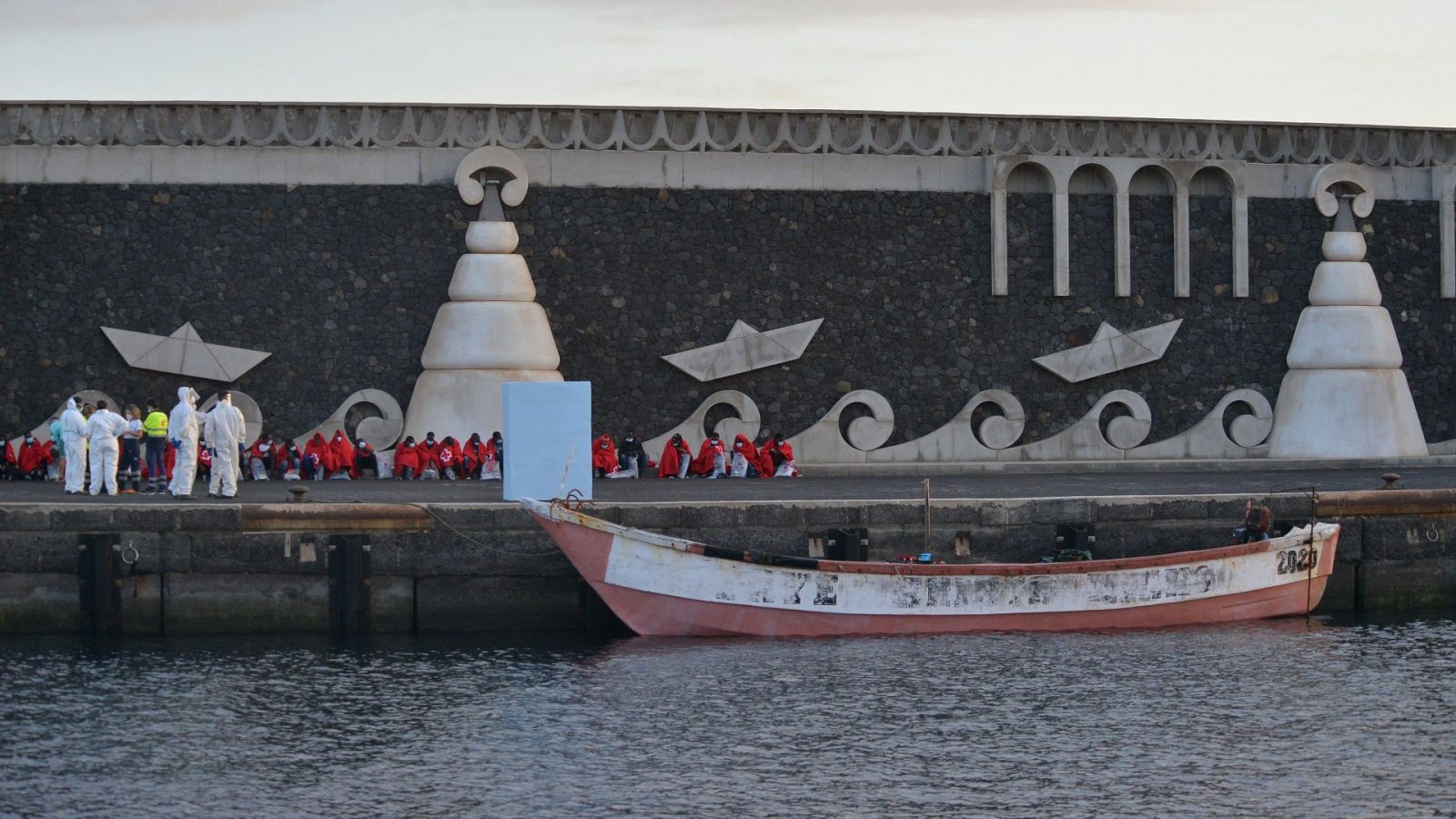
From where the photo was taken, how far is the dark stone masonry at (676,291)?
96.9ft

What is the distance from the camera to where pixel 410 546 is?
2236cm

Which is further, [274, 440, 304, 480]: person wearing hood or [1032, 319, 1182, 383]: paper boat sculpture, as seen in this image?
[1032, 319, 1182, 383]: paper boat sculpture

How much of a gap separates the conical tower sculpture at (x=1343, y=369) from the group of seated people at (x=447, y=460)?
38.7ft

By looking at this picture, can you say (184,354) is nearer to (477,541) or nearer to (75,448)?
(75,448)

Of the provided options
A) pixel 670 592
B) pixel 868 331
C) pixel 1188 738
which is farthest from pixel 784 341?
pixel 1188 738

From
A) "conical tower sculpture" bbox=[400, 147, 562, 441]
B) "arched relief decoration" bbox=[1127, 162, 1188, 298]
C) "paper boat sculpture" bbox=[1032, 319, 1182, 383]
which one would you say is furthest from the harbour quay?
"arched relief decoration" bbox=[1127, 162, 1188, 298]

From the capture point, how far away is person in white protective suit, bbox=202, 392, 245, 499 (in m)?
24.2

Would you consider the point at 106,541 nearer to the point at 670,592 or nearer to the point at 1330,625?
the point at 670,592

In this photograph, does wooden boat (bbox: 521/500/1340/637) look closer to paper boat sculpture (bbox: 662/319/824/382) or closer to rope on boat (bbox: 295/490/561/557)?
rope on boat (bbox: 295/490/561/557)

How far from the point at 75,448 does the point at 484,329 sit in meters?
6.30

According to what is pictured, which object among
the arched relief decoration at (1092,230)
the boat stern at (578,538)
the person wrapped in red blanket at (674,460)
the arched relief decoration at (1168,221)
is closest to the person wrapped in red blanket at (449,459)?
the person wrapped in red blanket at (674,460)

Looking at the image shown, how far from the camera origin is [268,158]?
29.8 m

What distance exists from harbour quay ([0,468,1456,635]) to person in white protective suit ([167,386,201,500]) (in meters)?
0.81

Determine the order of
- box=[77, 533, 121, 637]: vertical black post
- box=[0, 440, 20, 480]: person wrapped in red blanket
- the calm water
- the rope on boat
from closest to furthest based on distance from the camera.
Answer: the calm water < box=[77, 533, 121, 637]: vertical black post < the rope on boat < box=[0, 440, 20, 480]: person wrapped in red blanket
